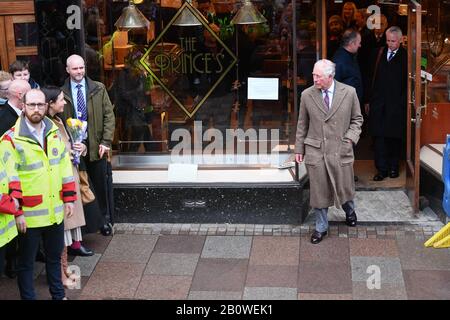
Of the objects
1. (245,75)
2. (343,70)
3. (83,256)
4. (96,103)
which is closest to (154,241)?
(83,256)

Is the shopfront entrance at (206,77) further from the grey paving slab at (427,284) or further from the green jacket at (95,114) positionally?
the grey paving slab at (427,284)

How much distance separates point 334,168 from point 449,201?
119cm

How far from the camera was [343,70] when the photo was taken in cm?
853

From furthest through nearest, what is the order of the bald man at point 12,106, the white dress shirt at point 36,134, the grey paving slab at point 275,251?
the grey paving slab at point 275,251 < the bald man at point 12,106 < the white dress shirt at point 36,134

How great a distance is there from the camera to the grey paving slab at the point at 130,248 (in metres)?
7.40

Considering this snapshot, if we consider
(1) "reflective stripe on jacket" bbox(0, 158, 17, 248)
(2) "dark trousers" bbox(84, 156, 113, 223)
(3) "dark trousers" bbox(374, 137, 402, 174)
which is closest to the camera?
(1) "reflective stripe on jacket" bbox(0, 158, 17, 248)

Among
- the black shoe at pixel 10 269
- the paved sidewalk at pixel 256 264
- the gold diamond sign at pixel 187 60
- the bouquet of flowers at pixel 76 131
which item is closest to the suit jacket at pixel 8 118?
the bouquet of flowers at pixel 76 131

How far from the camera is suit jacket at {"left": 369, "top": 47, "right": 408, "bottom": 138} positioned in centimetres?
888

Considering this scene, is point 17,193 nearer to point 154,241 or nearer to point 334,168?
point 154,241

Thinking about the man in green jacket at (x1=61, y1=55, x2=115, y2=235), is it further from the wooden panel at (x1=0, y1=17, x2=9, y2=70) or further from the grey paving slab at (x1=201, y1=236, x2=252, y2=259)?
the wooden panel at (x1=0, y1=17, x2=9, y2=70)

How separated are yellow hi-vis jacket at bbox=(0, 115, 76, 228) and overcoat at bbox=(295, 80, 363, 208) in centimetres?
250

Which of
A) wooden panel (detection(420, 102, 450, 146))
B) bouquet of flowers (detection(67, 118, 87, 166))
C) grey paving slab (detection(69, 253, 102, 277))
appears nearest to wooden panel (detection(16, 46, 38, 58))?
bouquet of flowers (detection(67, 118, 87, 166))

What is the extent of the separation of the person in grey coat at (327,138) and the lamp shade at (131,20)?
2053 millimetres

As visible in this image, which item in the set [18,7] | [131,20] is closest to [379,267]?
[131,20]
